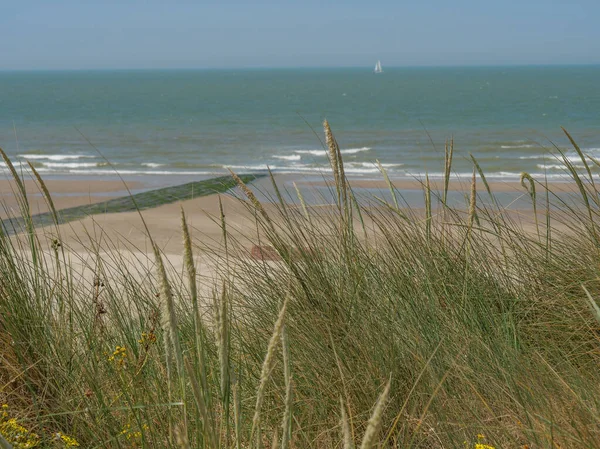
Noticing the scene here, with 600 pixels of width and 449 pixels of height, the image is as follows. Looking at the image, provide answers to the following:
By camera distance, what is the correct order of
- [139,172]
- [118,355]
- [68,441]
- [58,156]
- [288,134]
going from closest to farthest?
[68,441]
[118,355]
[139,172]
[58,156]
[288,134]

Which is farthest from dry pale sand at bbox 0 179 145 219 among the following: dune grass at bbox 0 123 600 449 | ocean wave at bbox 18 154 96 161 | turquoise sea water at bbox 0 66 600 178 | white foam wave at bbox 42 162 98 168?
dune grass at bbox 0 123 600 449

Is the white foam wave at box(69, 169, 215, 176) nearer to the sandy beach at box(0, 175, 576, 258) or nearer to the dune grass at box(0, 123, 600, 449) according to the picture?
the sandy beach at box(0, 175, 576, 258)

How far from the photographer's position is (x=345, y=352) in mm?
2350

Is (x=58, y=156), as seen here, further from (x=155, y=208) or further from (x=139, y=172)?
(x=155, y=208)

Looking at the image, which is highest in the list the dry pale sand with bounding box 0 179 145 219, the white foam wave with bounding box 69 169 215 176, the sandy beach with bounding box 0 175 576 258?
the sandy beach with bounding box 0 175 576 258

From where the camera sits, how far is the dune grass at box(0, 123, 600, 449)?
1.94 meters

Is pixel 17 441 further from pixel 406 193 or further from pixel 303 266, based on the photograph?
pixel 406 193

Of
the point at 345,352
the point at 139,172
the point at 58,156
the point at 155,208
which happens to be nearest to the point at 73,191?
the point at 139,172

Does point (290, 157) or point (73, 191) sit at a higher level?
point (73, 191)

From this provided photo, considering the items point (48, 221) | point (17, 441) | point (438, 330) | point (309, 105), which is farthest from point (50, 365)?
point (309, 105)

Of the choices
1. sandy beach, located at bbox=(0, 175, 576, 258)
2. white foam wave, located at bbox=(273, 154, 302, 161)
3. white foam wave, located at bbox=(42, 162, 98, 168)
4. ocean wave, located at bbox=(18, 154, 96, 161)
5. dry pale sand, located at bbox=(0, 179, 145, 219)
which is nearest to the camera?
sandy beach, located at bbox=(0, 175, 576, 258)

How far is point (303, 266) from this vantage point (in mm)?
2623

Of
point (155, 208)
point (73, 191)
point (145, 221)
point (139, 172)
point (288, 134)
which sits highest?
point (145, 221)

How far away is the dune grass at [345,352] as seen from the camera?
194 cm
